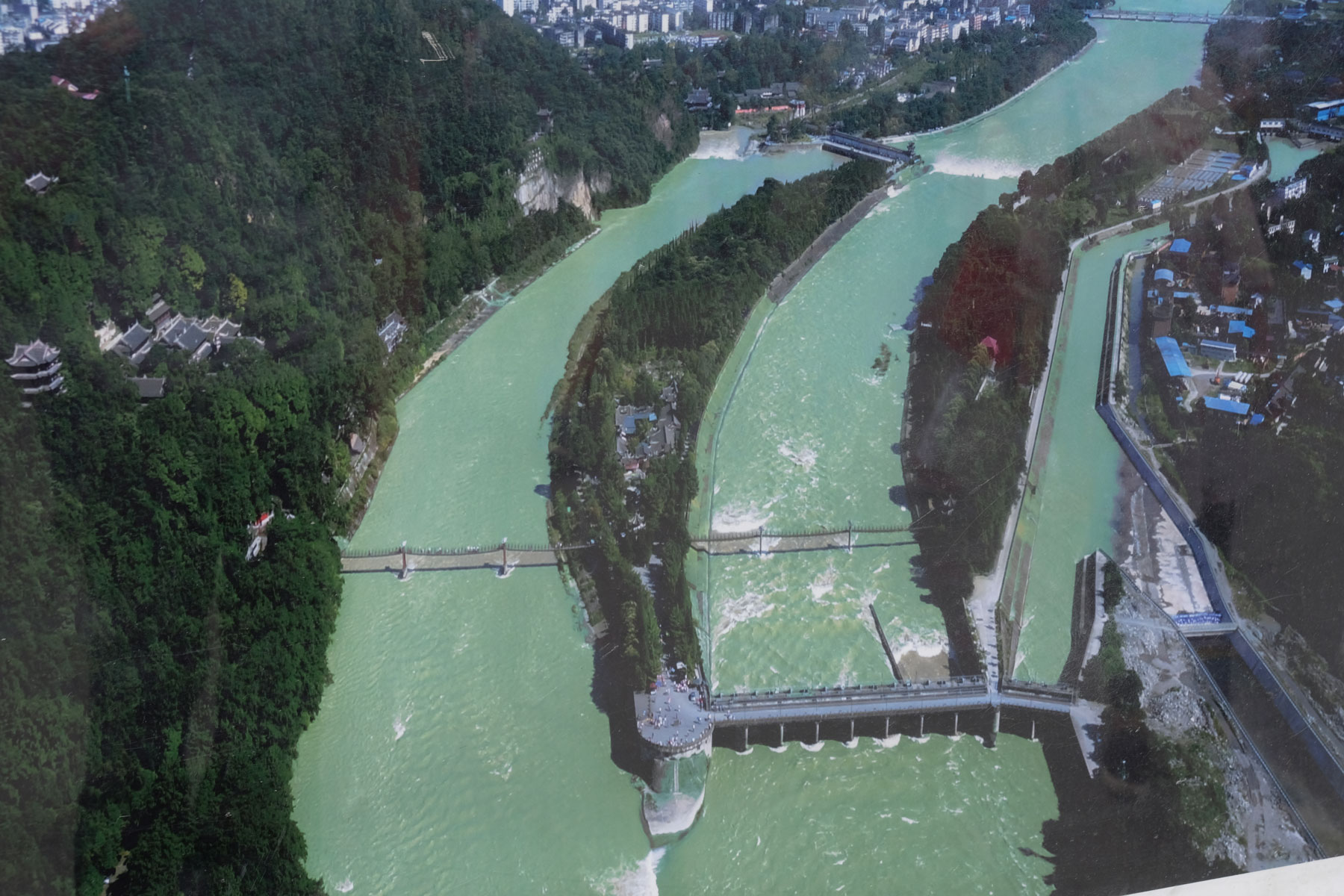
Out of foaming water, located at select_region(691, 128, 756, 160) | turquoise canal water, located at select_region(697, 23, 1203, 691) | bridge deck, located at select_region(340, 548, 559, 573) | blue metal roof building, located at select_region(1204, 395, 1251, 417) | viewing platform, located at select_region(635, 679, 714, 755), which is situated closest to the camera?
viewing platform, located at select_region(635, 679, 714, 755)

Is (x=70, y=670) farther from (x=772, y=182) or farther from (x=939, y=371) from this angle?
(x=772, y=182)

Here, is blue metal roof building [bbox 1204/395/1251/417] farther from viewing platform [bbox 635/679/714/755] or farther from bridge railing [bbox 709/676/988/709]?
viewing platform [bbox 635/679/714/755]

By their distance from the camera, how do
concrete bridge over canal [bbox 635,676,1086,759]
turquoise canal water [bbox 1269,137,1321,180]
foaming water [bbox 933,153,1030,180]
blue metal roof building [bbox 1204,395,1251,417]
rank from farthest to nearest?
foaming water [bbox 933,153,1030,180] < turquoise canal water [bbox 1269,137,1321,180] < blue metal roof building [bbox 1204,395,1251,417] < concrete bridge over canal [bbox 635,676,1086,759]

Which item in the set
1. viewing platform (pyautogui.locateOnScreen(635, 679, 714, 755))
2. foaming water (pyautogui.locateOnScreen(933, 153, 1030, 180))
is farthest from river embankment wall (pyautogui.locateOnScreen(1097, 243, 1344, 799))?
foaming water (pyautogui.locateOnScreen(933, 153, 1030, 180))

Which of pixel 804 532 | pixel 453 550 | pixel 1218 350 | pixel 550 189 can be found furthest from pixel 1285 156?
pixel 453 550

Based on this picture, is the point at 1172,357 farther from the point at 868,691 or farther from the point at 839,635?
the point at 868,691
